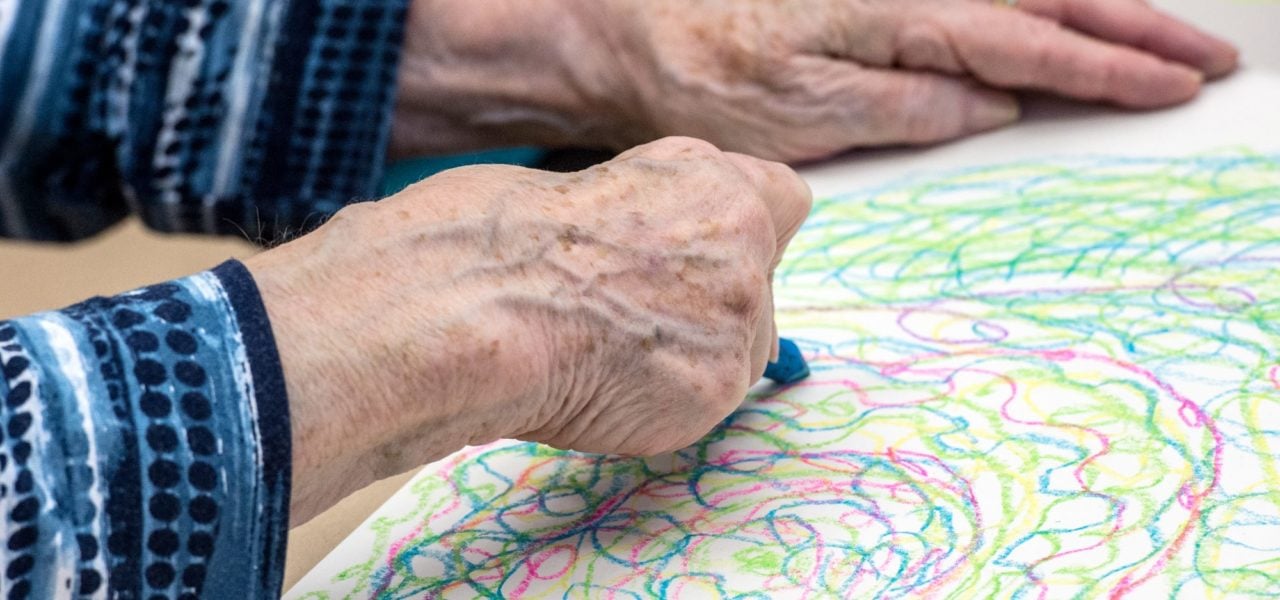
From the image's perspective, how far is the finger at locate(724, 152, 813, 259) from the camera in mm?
573

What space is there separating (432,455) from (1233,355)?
1.20 feet

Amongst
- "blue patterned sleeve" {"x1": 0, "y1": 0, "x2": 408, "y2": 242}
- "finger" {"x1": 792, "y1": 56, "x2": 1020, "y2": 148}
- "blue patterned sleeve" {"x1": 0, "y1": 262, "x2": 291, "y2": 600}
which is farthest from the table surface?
"blue patterned sleeve" {"x1": 0, "y1": 262, "x2": 291, "y2": 600}

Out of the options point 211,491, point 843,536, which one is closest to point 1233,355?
point 843,536

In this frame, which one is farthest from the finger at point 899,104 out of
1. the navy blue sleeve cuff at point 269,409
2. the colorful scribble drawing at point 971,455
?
the navy blue sleeve cuff at point 269,409

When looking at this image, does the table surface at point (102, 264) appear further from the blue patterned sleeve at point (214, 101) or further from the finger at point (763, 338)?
the finger at point (763, 338)

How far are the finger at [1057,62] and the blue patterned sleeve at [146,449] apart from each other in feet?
1.84

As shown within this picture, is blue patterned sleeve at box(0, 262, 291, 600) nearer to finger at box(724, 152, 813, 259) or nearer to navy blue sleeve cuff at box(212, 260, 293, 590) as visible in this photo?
navy blue sleeve cuff at box(212, 260, 293, 590)

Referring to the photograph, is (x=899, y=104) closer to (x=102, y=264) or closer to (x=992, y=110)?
(x=992, y=110)

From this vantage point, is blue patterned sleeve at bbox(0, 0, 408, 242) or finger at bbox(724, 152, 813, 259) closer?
finger at bbox(724, 152, 813, 259)

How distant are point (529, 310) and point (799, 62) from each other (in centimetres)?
41

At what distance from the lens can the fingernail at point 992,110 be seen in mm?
846

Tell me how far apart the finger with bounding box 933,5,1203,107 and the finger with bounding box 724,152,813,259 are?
12.1 inches

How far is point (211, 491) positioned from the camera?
1.38 feet

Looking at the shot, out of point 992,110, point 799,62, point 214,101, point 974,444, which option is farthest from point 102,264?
point 974,444
